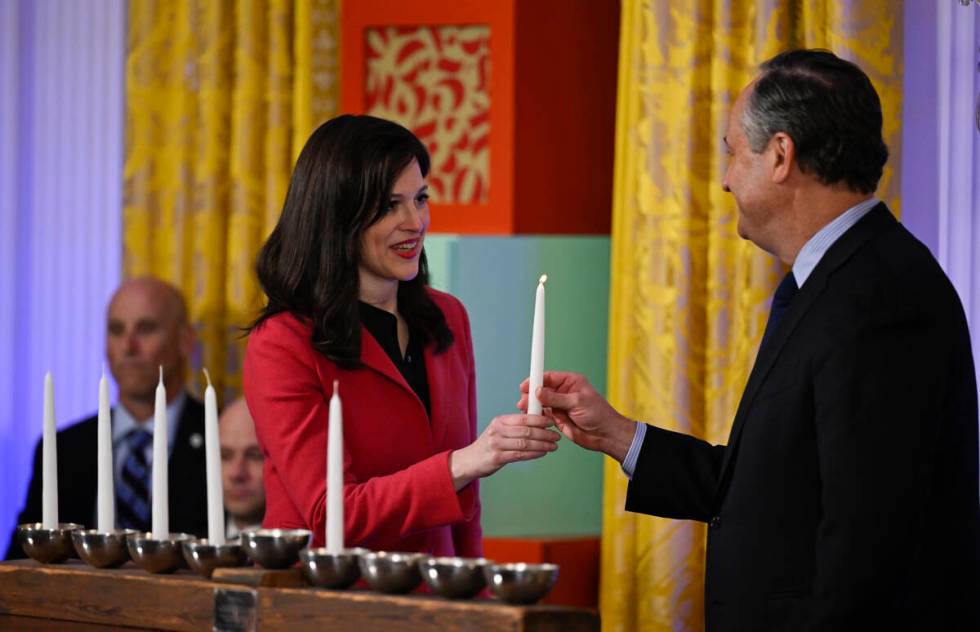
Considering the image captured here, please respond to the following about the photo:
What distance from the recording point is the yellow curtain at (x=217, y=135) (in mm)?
4344

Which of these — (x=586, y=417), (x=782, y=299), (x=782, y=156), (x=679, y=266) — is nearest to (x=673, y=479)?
(x=586, y=417)

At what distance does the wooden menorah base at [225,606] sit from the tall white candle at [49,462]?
77 millimetres

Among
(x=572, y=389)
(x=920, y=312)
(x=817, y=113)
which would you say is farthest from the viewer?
(x=572, y=389)

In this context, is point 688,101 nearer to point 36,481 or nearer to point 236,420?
point 236,420

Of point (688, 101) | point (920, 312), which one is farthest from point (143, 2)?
point (920, 312)

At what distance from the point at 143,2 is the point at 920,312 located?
3.21 meters

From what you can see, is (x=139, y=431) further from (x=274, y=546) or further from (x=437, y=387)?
(x=274, y=546)

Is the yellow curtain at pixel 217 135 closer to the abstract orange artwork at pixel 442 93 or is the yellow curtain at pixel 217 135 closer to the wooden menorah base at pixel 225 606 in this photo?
the abstract orange artwork at pixel 442 93

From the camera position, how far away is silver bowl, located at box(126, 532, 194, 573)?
77.6 inches

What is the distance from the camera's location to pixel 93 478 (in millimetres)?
4160

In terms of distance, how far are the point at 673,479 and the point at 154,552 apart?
99 centimetres

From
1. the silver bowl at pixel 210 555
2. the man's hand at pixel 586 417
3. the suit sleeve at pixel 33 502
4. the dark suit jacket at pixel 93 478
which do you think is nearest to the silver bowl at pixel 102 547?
the silver bowl at pixel 210 555

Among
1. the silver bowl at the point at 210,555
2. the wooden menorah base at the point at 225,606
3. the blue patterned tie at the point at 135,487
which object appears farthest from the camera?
the blue patterned tie at the point at 135,487

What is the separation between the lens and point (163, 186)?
4.52 meters
